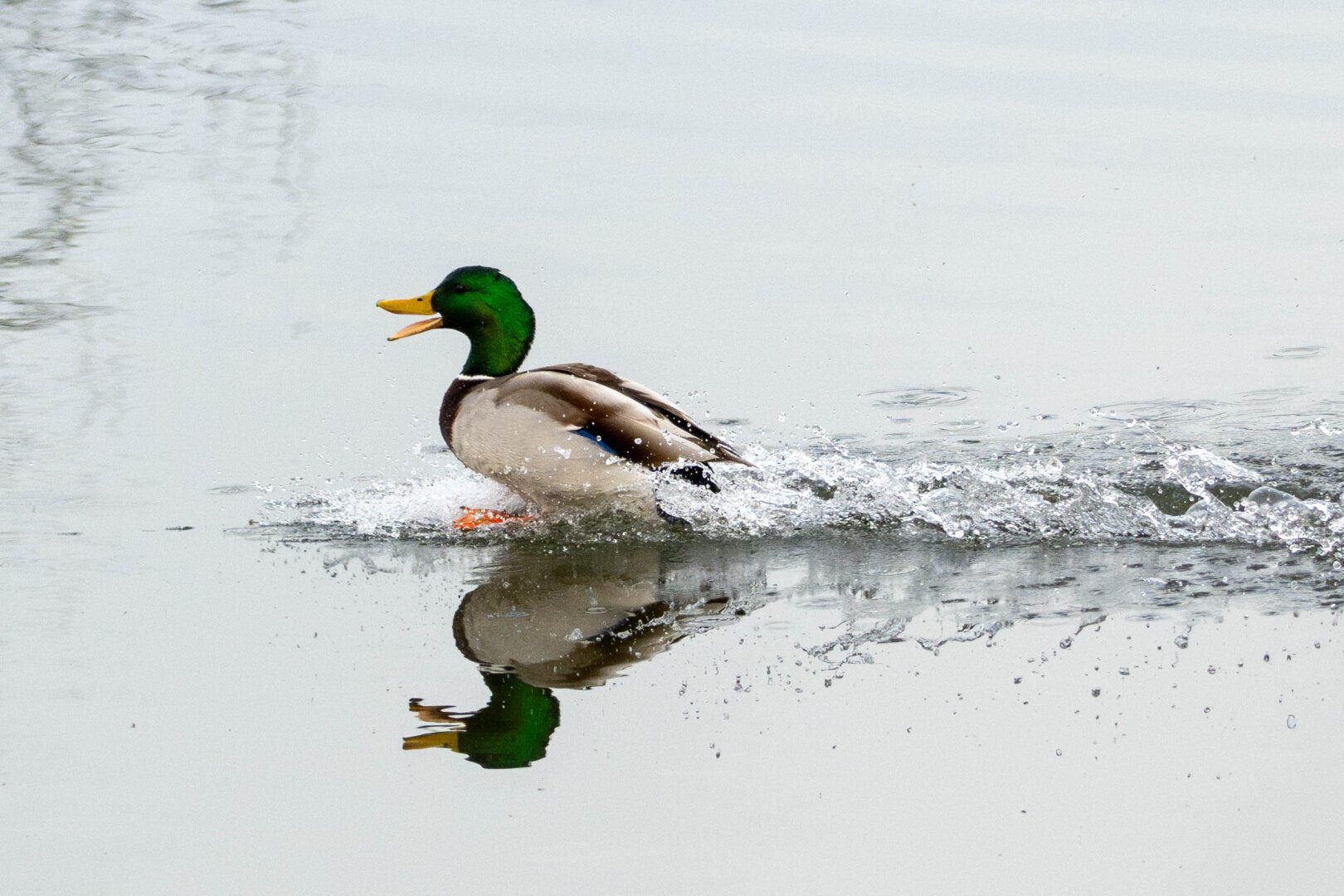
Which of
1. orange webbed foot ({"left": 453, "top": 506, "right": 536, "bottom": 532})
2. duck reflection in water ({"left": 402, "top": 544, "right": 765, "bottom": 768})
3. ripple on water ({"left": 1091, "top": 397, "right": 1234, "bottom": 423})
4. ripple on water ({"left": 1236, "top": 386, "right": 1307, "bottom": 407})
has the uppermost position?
ripple on water ({"left": 1236, "top": 386, "right": 1307, "bottom": 407})

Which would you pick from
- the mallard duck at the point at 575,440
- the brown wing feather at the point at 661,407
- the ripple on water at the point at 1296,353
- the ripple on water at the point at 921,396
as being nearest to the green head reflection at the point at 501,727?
the mallard duck at the point at 575,440

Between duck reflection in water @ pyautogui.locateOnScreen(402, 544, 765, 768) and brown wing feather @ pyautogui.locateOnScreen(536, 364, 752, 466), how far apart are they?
1.63 ft

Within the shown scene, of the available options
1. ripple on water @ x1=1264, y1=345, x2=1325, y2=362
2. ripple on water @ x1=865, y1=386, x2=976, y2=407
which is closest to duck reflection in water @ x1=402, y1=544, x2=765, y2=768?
ripple on water @ x1=865, y1=386, x2=976, y2=407

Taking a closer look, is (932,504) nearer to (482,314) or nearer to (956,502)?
(956,502)

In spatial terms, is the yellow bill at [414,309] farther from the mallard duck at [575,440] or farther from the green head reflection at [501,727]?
the green head reflection at [501,727]

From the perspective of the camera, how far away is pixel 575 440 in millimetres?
6578

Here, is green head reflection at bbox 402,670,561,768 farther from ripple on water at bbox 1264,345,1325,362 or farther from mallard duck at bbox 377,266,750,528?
ripple on water at bbox 1264,345,1325,362

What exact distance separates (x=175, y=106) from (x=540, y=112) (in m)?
1.95

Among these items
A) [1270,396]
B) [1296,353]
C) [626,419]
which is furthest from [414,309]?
[1296,353]

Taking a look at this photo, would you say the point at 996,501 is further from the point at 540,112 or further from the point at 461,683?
the point at 540,112

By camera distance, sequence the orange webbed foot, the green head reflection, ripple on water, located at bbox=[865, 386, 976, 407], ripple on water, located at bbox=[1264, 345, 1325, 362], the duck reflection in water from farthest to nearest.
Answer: ripple on water, located at bbox=[1264, 345, 1325, 362] < ripple on water, located at bbox=[865, 386, 976, 407] < the orange webbed foot < the duck reflection in water < the green head reflection

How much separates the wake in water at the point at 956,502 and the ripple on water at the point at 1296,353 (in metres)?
1.10

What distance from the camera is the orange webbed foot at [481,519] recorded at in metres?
6.36

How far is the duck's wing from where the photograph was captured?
21.4 ft
